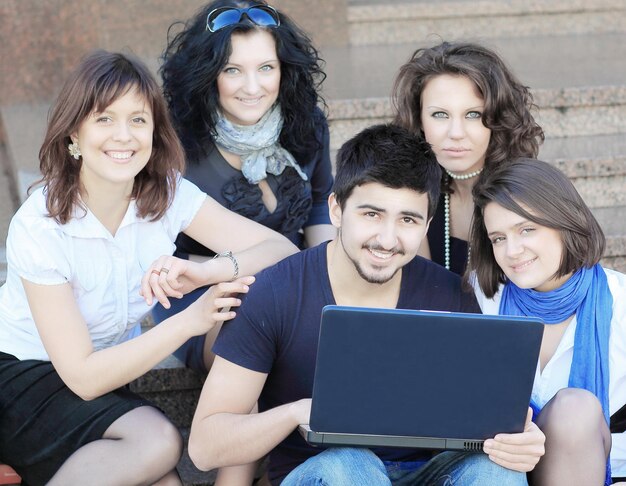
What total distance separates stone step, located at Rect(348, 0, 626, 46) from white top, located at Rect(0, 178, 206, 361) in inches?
125

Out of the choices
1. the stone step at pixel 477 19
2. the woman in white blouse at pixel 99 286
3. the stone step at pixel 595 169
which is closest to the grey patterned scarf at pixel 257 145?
the woman in white blouse at pixel 99 286

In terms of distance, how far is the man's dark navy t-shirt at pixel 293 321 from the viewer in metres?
2.52

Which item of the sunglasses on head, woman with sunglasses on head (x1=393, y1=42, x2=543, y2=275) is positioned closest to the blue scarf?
woman with sunglasses on head (x1=393, y1=42, x2=543, y2=275)

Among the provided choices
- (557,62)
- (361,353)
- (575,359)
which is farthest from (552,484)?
(557,62)

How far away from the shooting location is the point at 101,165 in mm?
2732

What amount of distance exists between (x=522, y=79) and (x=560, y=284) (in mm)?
2153

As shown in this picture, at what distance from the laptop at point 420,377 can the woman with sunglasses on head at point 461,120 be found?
1.07 metres

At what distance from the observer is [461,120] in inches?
126

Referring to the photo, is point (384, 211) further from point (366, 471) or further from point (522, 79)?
point (522, 79)

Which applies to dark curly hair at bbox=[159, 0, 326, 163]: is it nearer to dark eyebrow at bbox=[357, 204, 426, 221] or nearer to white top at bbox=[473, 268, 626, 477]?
dark eyebrow at bbox=[357, 204, 426, 221]

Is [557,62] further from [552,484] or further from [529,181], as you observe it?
[552,484]

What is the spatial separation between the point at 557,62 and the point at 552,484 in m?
3.13

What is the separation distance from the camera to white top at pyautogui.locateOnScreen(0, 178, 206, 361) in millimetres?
2648

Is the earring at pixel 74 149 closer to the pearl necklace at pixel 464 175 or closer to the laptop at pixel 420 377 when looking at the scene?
the laptop at pixel 420 377
